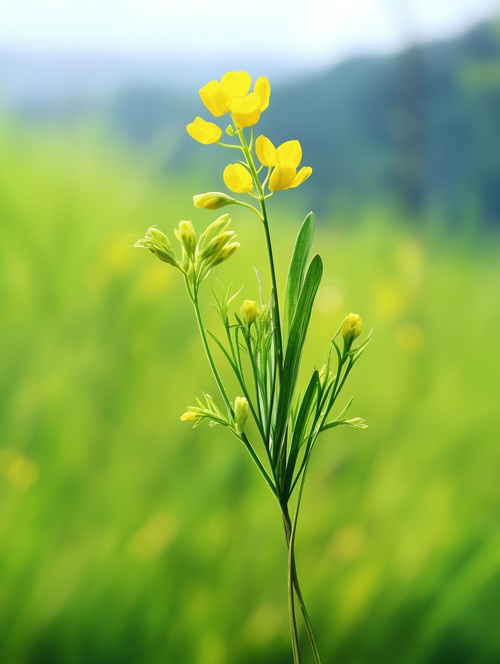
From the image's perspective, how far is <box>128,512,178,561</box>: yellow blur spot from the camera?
3.94ft

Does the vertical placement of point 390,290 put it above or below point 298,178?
above

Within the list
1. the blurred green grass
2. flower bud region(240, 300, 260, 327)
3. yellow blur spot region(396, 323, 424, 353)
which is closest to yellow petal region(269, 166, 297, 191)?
flower bud region(240, 300, 260, 327)

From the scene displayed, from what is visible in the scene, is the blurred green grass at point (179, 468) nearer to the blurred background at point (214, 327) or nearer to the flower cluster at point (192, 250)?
the blurred background at point (214, 327)

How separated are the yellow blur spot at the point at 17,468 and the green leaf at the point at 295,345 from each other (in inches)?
27.5

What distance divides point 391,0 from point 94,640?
4.05 ft

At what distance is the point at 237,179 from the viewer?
0.64 m

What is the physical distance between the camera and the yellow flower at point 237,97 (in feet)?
2.05

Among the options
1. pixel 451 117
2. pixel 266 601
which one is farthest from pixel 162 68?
pixel 266 601

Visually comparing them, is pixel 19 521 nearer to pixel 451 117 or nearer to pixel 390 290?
pixel 390 290

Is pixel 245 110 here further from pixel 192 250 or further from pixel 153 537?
pixel 153 537

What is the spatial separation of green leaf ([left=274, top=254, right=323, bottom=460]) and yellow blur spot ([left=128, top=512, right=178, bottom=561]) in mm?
645

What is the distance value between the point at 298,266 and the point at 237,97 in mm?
160

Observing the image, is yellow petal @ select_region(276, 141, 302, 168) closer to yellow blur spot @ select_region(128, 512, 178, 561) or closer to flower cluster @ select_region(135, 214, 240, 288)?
flower cluster @ select_region(135, 214, 240, 288)

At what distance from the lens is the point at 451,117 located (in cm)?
140
